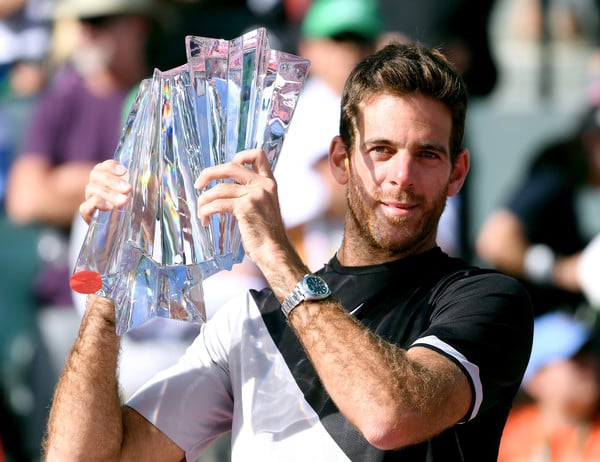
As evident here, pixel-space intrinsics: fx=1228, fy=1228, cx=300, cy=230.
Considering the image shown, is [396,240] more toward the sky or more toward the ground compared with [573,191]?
more toward the sky

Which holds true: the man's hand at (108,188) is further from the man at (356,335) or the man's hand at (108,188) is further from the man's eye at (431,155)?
the man's eye at (431,155)

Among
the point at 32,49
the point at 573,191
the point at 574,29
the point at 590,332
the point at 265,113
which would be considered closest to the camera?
the point at 265,113

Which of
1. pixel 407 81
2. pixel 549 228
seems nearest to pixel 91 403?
pixel 407 81

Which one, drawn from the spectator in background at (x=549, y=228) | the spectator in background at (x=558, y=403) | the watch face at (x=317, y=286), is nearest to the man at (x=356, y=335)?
the watch face at (x=317, y=286)

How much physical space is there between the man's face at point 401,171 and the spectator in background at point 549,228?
2933 millimetres

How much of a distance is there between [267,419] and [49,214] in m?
2.91

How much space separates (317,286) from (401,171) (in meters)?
0.35

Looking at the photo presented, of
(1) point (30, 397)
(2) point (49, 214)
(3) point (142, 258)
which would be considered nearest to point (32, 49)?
(2) point (49, 214)

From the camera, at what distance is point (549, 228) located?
575 centimetres

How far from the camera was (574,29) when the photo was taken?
7.41 metres

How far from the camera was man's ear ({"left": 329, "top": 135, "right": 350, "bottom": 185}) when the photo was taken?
2.91 metres

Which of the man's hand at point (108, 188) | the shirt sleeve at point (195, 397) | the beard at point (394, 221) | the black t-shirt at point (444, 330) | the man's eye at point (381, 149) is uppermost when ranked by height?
the man's eye at point (381, 149)

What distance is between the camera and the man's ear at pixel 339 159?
291 centimetres

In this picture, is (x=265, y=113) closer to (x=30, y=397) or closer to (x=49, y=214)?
(x=49, y=214)
